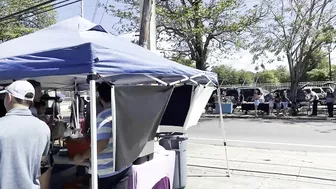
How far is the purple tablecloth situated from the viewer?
4207 millimetres

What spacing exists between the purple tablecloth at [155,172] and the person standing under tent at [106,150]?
0.22 metres

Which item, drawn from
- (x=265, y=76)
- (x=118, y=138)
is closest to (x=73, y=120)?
(x=118, y=138)

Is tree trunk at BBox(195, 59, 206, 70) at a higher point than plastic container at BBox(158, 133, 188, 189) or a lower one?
higher

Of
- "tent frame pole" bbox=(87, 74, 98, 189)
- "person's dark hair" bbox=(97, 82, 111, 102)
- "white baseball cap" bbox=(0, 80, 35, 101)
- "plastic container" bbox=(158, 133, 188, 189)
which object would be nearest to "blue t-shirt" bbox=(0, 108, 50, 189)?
"white baseball cap" bbox=(0, 80, 35, 101)

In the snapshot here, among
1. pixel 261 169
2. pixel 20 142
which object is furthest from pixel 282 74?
pixel 20 142

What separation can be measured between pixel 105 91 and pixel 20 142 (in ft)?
4.65

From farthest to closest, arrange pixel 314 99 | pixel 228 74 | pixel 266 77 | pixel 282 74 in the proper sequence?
pixel 266 77, pixel 228 74, pixel 282 74, pixel 314 99

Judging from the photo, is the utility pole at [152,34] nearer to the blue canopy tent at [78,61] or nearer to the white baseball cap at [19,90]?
the blue canopy tent at [78,61]

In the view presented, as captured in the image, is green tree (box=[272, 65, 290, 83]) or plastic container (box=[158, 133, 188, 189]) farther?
green tree (box=[272, 65, 290, 83])

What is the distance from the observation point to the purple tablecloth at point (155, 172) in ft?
13.8

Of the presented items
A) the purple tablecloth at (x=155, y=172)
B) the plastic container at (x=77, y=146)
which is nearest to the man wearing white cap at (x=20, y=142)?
the plastic container at (x=77, y=146)

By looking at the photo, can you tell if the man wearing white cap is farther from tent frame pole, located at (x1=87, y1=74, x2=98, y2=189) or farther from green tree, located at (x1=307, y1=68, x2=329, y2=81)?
green tree, located at (x1=307, y1=68, x2=329, y2=81)

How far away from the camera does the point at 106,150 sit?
3.95 m

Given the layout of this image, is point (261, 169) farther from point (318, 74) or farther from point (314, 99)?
point (318, 74)
